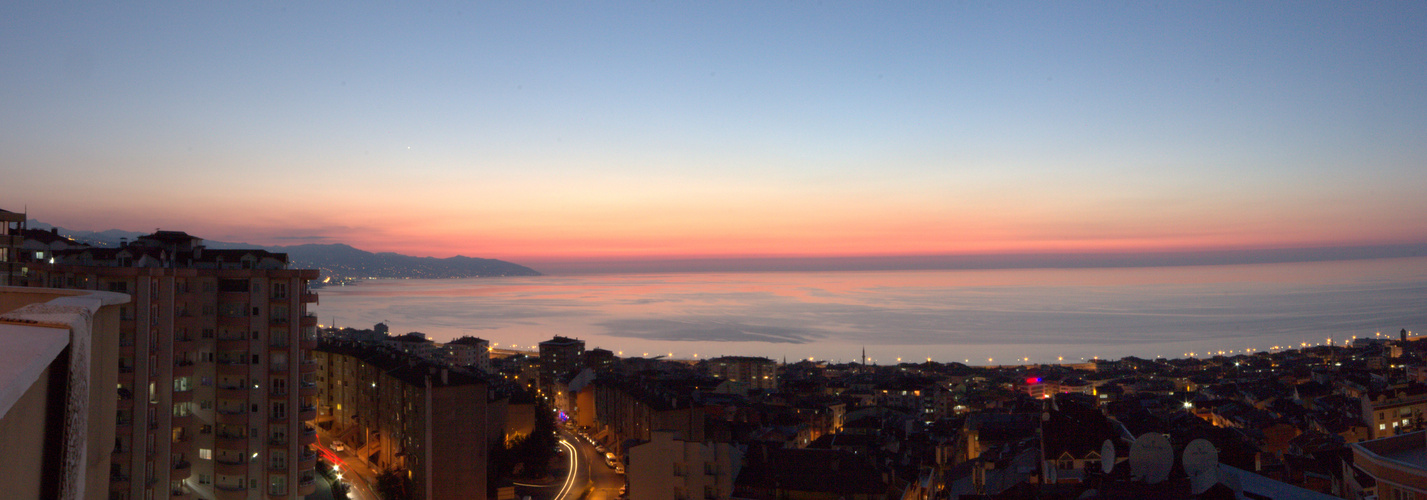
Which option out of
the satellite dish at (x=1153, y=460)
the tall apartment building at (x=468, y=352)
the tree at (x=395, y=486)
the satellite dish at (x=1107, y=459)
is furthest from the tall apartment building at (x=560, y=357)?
the satellite dish at (x=1153, y=460)

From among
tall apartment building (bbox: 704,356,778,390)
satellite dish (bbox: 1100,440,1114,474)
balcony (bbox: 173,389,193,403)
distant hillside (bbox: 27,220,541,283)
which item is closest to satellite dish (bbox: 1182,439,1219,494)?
satellite dish (bbox: 1100,440,1114,474)

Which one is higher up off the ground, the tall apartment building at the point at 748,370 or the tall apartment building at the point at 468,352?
the tall apartment building at the point at 468,352

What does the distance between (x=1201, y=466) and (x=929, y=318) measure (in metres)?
70.6

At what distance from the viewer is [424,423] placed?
53.5ft

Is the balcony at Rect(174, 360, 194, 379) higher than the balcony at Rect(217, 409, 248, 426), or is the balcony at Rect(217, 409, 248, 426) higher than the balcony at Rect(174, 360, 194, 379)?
the balcony at Rect(174, 360, 194, 379)

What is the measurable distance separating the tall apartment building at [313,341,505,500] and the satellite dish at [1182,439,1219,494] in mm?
13080

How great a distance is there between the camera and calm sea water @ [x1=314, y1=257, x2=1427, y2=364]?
58625 mm

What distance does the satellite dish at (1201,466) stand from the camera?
7.88m

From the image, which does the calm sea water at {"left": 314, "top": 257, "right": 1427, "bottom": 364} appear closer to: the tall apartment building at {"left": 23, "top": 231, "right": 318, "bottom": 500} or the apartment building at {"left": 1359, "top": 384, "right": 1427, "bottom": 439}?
the apartment building at {"left": 1359, "top": 384, "right": 1427, "bottom": 439}

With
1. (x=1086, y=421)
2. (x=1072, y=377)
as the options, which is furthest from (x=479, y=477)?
(x=1072, y=377)

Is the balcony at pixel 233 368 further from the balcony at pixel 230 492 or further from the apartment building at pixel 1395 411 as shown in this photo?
the apartment building at pixel 1395 411

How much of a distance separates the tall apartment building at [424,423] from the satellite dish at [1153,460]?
12.7 meters

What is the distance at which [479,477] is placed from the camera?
1648 cm

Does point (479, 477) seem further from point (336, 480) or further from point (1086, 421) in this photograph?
point (1086, 421)
